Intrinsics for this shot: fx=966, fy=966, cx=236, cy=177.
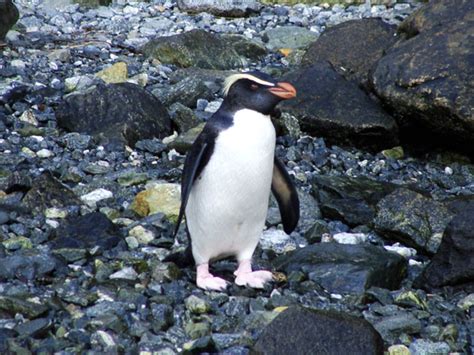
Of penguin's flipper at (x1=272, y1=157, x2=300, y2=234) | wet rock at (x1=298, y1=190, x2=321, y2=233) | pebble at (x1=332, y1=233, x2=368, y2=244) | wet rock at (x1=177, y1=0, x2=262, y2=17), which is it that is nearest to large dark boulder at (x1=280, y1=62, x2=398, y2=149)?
wet rock at (x1=298, y1=190, x2=321, y2=233)

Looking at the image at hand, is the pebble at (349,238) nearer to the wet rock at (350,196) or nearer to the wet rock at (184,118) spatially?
the wet rock at (350,196)

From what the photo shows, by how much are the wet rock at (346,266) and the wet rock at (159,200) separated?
945 millimetres

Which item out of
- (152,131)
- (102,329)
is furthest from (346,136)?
(102,329)

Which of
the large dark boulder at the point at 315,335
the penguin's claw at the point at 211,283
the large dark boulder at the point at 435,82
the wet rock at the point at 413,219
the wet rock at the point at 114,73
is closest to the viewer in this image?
the large dark boulder at the point at 315,335

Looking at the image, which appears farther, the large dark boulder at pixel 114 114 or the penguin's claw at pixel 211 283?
the large dark boulder at pixel 114 114

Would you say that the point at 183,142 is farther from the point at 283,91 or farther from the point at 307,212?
the point at 283,91

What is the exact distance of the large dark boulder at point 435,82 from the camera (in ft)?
22.7

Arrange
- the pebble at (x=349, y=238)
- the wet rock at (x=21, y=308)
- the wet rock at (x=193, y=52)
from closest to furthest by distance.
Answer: the wet rock at (x=21, y=308)
the pebble at (x=349, y=238)
the wet rock at (x=193, y=52)

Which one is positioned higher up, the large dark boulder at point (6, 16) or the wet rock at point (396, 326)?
the wet rock at point (396, 326)

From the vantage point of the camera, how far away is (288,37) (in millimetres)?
10555

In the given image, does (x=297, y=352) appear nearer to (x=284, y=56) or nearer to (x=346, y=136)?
(x=346, y=136)

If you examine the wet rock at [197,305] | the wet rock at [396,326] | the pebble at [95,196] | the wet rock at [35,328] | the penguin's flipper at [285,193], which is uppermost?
the penguin's flipper at [285,193]

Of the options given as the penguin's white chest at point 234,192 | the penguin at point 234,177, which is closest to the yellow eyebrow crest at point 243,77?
the penguin at point 234,177

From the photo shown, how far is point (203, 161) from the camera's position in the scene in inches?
180
